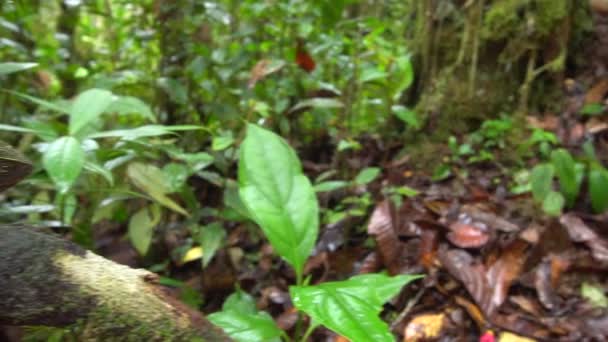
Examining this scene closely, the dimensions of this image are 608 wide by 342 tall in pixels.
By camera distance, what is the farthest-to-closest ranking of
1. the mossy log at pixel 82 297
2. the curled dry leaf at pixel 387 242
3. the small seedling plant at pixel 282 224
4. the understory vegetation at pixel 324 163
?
the curled dry leaf at pixel 387 242 → the understory vegetation at pixel 324 163 → the small seedling plant at pixel 282 224 → the mossy log at pixel 82 297

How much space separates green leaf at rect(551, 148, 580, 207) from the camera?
1.78m

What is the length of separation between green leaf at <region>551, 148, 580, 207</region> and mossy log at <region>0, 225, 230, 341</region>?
146 cm

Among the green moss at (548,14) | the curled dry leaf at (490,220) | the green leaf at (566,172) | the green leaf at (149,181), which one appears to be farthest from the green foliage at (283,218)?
the green moss at (548,14)

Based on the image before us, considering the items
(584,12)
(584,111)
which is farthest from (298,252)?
(584,12)

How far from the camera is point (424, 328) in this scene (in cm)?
153

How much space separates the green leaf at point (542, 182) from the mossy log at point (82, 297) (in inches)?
55.0

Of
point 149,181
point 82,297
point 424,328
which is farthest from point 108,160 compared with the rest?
point 424,328

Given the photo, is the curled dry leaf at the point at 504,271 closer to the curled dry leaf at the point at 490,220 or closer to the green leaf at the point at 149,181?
the curled dry leaf at the point at 490,220

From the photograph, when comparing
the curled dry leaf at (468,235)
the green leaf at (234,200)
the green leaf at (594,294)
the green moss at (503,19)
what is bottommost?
the green leaf at (594,294)

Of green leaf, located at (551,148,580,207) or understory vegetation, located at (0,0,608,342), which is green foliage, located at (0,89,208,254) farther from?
green leaf, located at (551,148,580,207)

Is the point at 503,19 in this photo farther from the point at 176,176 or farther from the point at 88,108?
the point at 88,108

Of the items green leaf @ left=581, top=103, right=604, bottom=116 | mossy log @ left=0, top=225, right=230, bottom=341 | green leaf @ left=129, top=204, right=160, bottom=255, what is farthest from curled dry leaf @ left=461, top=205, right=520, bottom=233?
mossy log @ left=0, top=225, right=230, bottom=341

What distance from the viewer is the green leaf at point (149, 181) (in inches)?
56.9

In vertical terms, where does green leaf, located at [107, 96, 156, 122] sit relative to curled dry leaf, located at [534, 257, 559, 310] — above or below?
above
